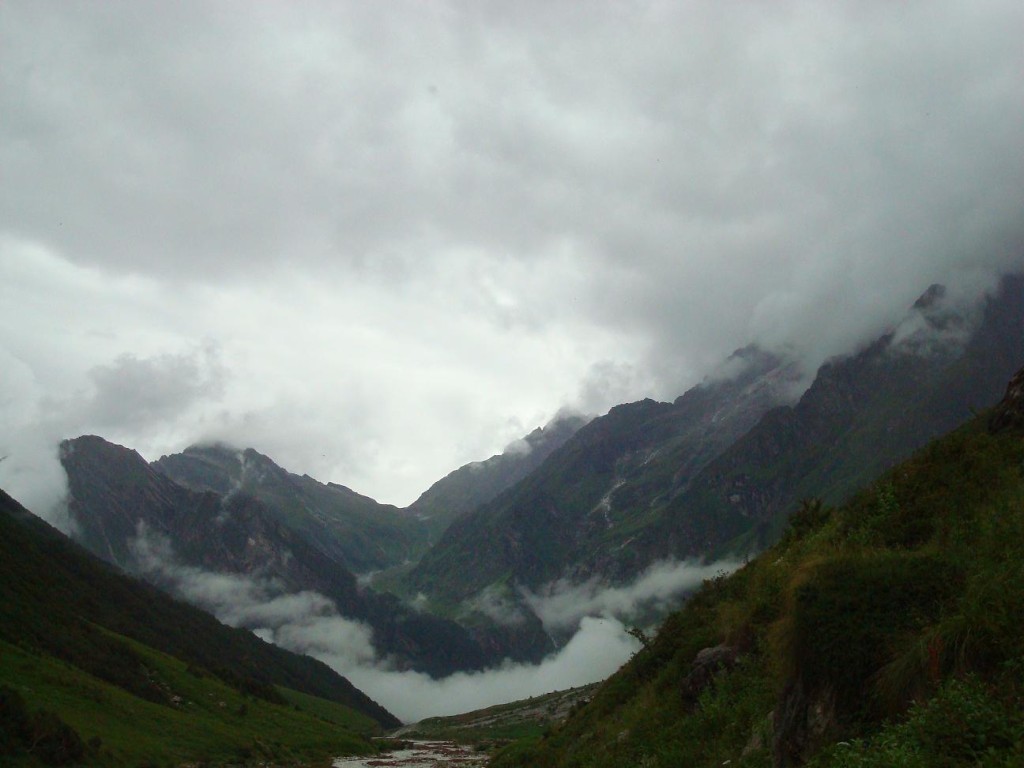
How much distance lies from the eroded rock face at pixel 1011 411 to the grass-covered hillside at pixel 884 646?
91 millimetres

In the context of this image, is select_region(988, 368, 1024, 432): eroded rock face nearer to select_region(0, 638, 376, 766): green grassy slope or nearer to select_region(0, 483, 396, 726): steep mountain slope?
select_region(0, 638, 376, 766): green grassy slope

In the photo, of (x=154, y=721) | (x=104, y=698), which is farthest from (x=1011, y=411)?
(x=154, y=721)

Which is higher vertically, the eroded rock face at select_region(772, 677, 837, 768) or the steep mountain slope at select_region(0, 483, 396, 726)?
the steep mountain slope at select_region(0, 483, 396, 726)

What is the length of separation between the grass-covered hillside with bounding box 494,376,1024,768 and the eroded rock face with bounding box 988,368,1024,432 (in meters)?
0.09

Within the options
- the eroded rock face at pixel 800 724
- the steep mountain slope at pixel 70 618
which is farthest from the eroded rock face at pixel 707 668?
the steep mountain slope at pixel 70 618

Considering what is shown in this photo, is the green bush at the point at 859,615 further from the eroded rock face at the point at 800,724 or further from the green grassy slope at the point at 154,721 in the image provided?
the green grassy slope at the point at 154,721

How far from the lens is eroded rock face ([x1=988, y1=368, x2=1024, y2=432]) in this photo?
65.2ft

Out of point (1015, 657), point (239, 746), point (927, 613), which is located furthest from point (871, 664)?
point (239, 746)

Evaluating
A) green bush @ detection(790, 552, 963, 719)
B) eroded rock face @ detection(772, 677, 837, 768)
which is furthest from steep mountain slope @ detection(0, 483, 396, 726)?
green bush @ detection(790, 552, 963, 719)

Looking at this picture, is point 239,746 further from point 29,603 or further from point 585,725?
point 585,725

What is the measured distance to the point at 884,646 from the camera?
12477 mm

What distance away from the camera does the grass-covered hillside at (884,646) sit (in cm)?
1046

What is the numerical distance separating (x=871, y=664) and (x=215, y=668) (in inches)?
7573

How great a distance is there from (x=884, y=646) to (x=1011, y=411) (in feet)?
37.5
